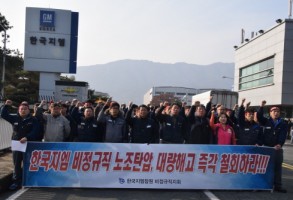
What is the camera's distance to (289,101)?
41.8 m

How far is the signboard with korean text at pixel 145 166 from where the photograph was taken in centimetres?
875

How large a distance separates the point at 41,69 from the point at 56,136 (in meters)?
32.8

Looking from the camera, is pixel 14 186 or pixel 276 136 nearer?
pixel 14 186

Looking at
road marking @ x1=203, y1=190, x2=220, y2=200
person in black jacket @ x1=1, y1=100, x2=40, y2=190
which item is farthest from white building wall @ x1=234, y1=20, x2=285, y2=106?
person in black jacket @ x1=1, y1=100, x2=40, y2=190

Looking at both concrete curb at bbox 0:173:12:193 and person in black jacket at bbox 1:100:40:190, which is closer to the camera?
concrete curb at bbox 0:173:12:193

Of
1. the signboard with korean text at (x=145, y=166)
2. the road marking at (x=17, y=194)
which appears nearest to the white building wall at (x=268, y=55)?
the signboard with korean text at (x=145, y=166)

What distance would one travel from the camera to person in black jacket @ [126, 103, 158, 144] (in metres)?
9.36

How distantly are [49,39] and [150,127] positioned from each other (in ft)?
109

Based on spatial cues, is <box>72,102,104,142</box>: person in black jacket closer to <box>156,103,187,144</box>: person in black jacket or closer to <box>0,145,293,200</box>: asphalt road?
<box>0,145,293,200</box>: asphalt road

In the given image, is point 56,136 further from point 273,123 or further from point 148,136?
point 273,123

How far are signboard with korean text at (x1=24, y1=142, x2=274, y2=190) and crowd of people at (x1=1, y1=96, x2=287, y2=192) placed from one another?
343 mm

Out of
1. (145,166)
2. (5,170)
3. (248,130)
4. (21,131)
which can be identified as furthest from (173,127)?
(5,170)

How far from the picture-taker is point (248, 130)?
32.1 ft

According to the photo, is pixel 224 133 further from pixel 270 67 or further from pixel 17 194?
pixel 270 67
